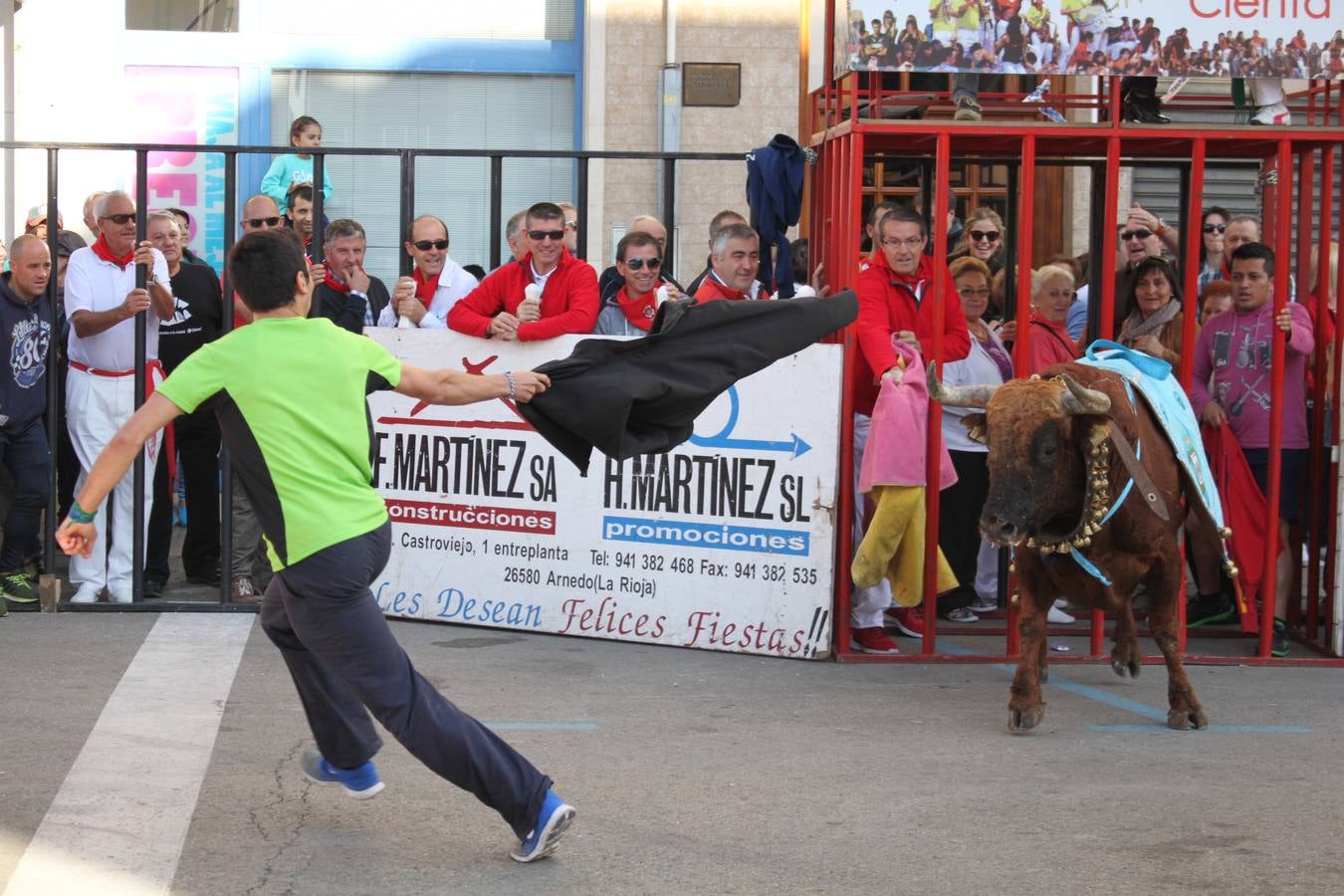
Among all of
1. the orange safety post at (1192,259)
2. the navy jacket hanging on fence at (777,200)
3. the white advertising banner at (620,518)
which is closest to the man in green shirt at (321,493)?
the white advertising banner at (620,518)

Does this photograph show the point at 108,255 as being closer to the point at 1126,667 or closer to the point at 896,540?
the point at 896,540

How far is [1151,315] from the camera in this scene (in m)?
9.71

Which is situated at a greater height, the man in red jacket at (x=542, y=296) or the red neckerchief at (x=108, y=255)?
the red neckerchief at (x=108, y=255)

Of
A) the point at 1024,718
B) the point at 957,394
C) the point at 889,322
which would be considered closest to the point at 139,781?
the point at 1024,718

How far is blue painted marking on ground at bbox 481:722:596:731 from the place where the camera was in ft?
23.7

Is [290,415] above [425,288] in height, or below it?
below

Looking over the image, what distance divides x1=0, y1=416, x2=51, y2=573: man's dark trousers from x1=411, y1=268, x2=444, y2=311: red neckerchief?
2083 mm

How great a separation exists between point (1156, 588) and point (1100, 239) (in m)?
3.01

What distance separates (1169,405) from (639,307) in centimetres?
271

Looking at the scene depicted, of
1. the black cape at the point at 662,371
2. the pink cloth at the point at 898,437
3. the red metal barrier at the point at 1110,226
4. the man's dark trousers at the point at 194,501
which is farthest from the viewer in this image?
the man's dark trousers at the point at 194,501

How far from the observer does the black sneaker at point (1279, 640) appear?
29.7ft

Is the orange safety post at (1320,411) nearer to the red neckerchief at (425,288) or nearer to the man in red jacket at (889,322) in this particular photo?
the man in red jacket at (889,322)

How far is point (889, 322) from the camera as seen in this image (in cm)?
877

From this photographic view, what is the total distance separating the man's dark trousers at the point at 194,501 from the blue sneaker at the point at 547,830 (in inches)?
199
